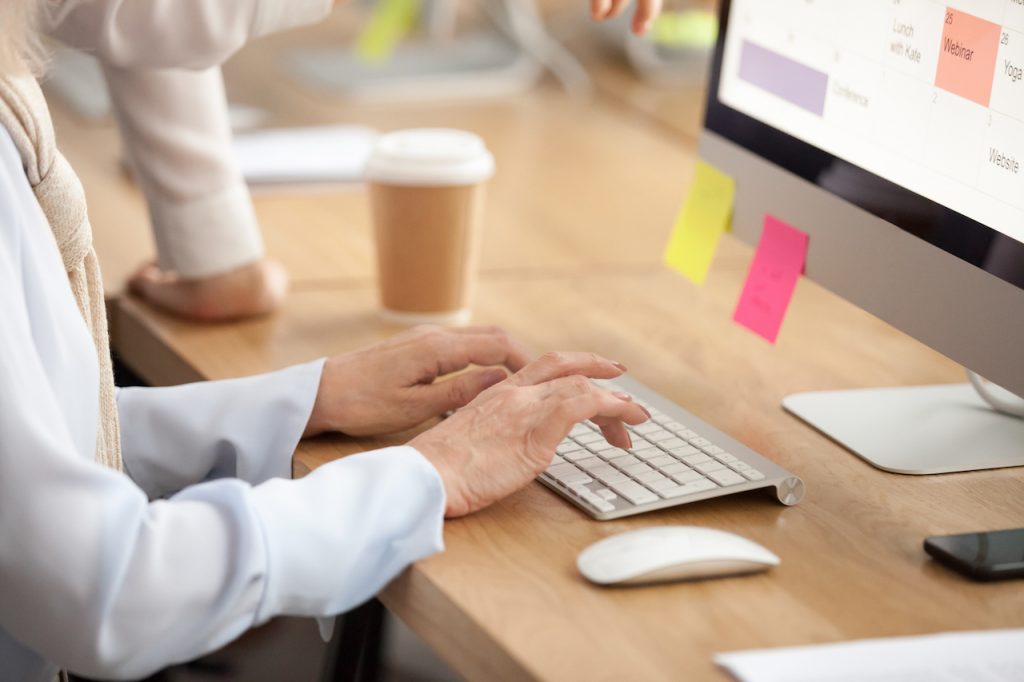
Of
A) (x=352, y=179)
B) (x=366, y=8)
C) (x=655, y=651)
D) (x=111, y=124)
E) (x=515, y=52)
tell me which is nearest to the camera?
(x=655, y=651)

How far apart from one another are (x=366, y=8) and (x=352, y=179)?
106cm

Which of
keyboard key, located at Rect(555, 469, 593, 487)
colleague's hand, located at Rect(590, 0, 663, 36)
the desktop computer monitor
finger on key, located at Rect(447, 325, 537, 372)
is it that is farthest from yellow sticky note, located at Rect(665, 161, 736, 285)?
keyboard key, located at Rect(555, 469, 593, 487)

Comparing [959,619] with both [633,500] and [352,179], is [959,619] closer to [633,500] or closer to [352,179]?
[633,500]

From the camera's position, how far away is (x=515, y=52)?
2.25 meters

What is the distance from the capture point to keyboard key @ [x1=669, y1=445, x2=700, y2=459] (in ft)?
3.03

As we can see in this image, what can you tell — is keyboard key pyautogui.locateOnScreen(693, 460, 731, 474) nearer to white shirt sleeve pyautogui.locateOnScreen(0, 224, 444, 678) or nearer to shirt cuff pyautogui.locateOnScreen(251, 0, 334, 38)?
white shirt sleeve pyautogui.locateOnScreen(0, 224, 444, 678)

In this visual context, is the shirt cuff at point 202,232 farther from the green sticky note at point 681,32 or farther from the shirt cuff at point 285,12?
the green sticky note at point 681,32

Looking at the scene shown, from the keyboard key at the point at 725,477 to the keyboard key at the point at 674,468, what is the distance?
19 millimetres

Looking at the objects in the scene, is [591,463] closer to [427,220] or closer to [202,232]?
[427,220]

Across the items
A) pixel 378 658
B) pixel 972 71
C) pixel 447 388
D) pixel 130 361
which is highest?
pixel 972 71

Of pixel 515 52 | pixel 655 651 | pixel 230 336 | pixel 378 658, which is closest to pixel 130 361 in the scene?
pixel 230 336

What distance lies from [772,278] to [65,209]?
559mm

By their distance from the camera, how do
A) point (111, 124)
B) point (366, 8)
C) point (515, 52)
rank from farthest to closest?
point (366, 8)
point (515, 52)
point (111, 124)

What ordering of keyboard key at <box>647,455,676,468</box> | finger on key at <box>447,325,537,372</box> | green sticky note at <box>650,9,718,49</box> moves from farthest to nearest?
green sticky note at <box>650,9,718,49</box>, finger on key at <box>447,325,537,372</box>, keyboard key at <box>647,455,676,468</box>
